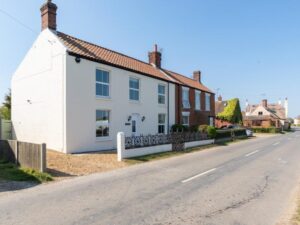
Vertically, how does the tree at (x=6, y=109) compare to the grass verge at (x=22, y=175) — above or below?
above

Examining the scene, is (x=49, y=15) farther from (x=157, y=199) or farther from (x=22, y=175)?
(x=157, y=199)

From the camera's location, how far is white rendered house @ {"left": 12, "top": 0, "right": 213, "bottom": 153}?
1546cm

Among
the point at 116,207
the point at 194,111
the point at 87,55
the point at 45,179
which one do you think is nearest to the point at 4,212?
the point at 116,207

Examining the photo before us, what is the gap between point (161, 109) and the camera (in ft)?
79.7

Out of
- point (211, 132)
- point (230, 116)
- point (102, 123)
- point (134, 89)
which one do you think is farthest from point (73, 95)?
point (230, 116)

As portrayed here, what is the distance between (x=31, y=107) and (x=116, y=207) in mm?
15170

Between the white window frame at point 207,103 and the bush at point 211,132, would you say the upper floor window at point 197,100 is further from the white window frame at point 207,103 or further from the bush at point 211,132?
the bush at point 211,132

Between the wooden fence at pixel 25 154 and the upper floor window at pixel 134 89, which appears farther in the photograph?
the upper floor window at pixel 134 89

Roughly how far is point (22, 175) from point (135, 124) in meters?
11.9

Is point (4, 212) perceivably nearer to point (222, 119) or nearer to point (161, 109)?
point (161, 109)

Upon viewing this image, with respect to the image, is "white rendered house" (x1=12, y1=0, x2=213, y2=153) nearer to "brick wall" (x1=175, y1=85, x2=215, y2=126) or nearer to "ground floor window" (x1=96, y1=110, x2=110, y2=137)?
"ground floor window" (x1=96, y1=110, x2=110, y2=137)

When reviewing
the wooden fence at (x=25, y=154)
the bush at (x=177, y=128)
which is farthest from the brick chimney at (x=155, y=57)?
the wooden fence at (x=25, y=154)

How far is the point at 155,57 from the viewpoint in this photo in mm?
29453

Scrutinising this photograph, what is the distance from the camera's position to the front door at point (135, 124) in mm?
20414
